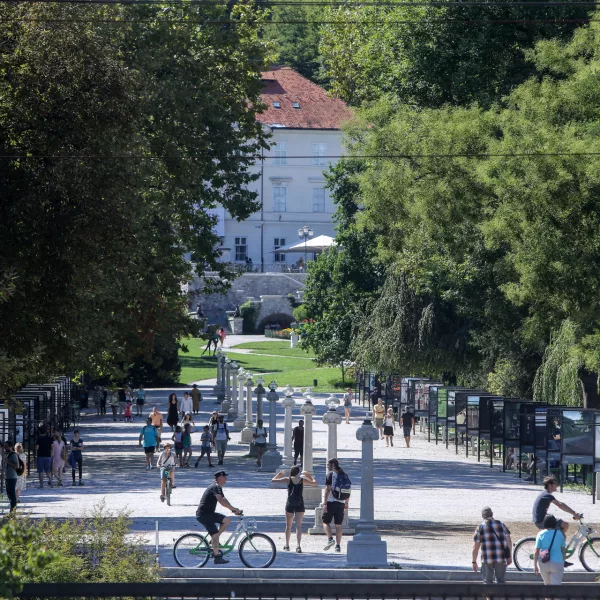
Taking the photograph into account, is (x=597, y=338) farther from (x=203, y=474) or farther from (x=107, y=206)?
(x=107, y=206)

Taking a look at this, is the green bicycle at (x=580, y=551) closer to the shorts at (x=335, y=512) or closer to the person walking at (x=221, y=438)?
the shorts at (x=335, y=512)

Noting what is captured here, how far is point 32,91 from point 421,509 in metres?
12.6

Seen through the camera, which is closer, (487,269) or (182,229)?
(182,229)

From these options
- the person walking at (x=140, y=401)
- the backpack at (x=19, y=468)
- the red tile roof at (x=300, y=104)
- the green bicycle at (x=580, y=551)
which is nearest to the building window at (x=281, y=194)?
the red tile roof at (x=300, y=104)

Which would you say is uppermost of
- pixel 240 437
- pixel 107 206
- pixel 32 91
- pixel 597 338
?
pixel 32 91

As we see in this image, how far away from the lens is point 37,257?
1867cm

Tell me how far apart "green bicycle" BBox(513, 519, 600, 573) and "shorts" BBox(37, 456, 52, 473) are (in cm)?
1493

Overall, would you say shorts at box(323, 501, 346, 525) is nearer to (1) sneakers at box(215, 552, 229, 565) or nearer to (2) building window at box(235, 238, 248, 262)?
(1) sneakers at box(215, 552, 229, 565)

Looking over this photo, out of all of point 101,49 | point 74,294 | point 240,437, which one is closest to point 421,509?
point 74,294

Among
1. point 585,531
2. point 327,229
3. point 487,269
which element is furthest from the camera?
point 327,229

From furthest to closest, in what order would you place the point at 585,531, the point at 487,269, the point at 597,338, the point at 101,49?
1. the point at 487,269
2. the point at 597,338
3. the point at 101,49
4. the point at 585,531

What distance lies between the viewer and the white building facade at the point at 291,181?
114m

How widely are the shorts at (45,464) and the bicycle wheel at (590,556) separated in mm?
15414

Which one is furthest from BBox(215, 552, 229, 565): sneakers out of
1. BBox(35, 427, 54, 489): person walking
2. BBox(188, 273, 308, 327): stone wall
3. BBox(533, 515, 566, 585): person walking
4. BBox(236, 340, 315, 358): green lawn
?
BBox(188, 273, 308, 327): stone wall
